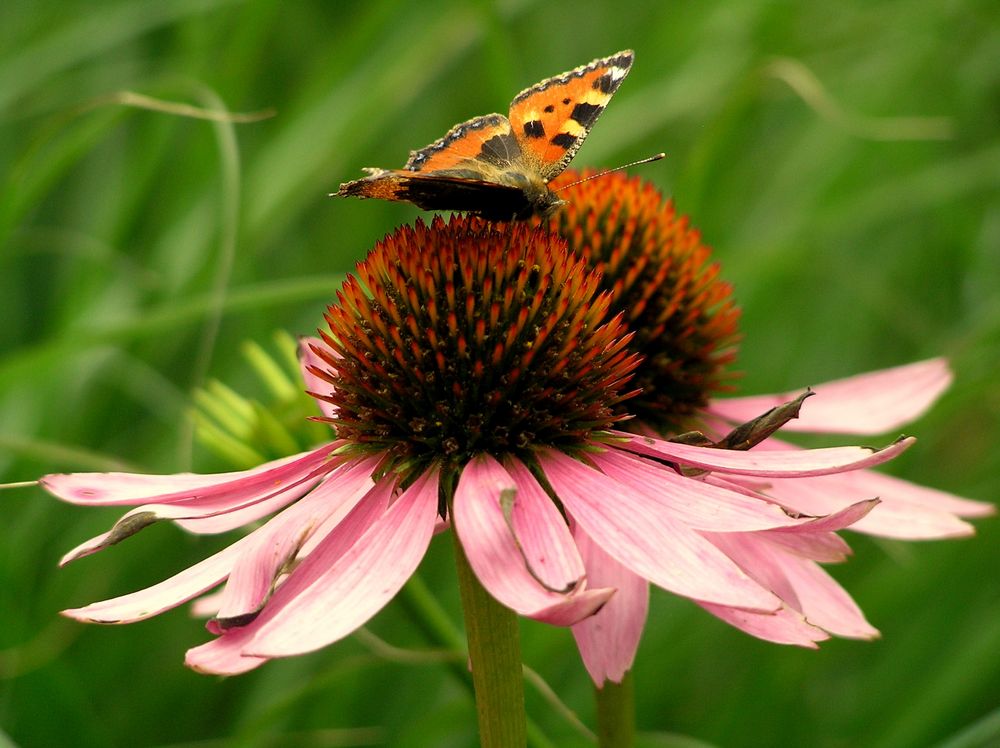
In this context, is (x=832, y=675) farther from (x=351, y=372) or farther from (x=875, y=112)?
(x=351, y=372)

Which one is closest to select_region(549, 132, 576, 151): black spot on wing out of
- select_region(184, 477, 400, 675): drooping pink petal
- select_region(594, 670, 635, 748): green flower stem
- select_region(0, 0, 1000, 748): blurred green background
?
select_region(0, 0, 1000, 748): blurred green background

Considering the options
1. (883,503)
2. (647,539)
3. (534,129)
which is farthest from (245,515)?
(883,503)

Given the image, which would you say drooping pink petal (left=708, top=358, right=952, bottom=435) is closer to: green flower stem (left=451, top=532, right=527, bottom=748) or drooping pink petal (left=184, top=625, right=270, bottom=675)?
green flower stem (left=451, top=532, right=527, bottom=748)

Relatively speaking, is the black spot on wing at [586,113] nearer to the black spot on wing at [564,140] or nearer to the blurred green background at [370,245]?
→ the black spot on wing at [564,140]

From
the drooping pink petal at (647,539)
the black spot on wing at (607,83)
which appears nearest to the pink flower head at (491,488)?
the drooping pink petal at (647,539)

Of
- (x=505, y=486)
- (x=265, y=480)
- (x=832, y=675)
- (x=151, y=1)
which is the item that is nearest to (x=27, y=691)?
(x=265, y=480)
